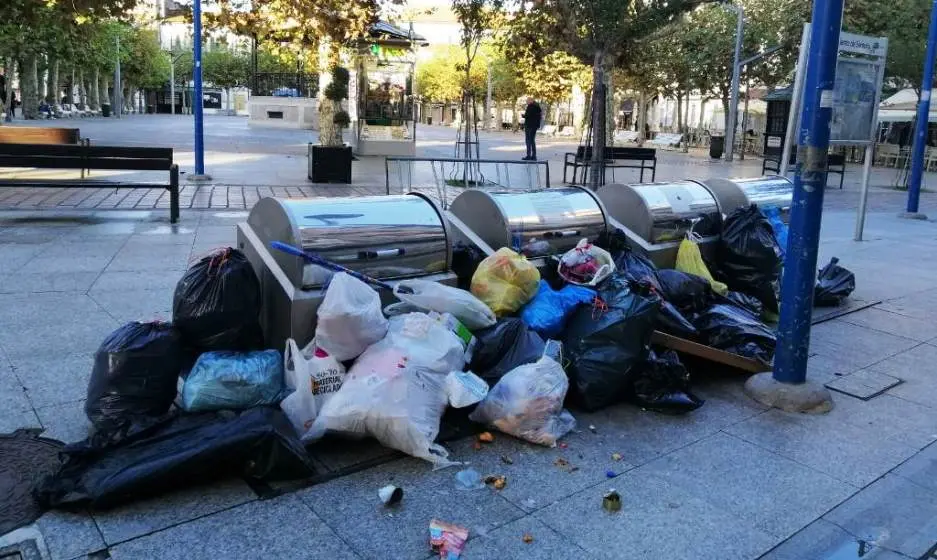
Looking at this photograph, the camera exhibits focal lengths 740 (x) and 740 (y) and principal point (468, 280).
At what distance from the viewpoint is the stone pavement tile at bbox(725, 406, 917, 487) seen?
3.57m

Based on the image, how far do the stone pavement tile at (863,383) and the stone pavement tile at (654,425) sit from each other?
74cm

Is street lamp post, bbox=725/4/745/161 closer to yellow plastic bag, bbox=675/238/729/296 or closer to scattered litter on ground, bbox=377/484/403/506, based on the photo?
yellow plastic bag, bbox=675/238/729/296

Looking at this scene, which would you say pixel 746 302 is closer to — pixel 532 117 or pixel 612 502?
pixel 612 502

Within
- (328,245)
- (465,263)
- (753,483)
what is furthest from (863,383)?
(328,245)

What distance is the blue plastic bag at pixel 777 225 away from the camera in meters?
6.55

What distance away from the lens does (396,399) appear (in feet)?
11.0

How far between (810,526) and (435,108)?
8715 centimetres

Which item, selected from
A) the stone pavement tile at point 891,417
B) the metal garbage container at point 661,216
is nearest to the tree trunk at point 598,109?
the metal garbage container at point 661,216

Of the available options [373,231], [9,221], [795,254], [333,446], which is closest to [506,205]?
[373,231]

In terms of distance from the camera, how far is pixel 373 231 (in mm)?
4387

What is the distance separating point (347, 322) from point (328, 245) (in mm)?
810

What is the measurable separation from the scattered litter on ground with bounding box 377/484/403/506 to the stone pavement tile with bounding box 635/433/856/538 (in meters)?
1.14

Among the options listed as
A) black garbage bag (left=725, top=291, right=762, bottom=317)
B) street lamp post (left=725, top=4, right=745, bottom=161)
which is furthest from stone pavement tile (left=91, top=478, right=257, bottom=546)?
street lamp post (left=725, top=4, right=745, bottom=161)

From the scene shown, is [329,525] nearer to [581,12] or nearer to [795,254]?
[795,254]
